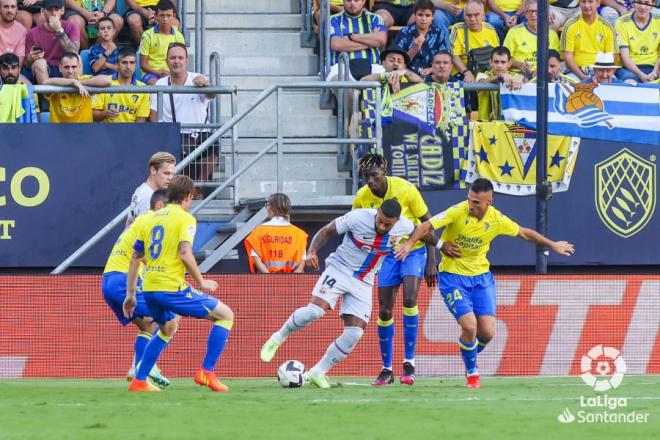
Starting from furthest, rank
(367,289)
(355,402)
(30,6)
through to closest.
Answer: (30,6) → (367,289) → (355,402)

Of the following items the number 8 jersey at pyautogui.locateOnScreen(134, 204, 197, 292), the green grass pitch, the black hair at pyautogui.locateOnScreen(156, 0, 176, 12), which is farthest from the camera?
the black hair at pyautogui.locateOnScreen(156, 0, 176, 12)

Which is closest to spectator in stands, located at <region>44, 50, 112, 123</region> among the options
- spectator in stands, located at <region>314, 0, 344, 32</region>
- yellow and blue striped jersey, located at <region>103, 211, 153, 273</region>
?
spectator in stands, located at <region>314, 0, 344, 32</region>

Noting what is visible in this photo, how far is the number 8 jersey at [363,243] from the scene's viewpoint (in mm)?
13195

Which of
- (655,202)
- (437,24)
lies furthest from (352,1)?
(655,202)

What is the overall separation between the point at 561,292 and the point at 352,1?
4833mm

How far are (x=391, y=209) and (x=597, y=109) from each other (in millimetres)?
5646

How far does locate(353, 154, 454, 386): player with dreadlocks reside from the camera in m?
13.9

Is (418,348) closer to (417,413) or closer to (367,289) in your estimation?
(367,289)

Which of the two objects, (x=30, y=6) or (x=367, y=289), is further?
(x=30, y=6)

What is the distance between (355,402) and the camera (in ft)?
37.4

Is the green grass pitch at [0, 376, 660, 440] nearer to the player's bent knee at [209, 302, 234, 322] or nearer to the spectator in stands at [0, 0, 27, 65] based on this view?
the player's bent knee at [209, 302, 234, 322]

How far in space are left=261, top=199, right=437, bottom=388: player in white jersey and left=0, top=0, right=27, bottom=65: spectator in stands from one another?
20.1ft

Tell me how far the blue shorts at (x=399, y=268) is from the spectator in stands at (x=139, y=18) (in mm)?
5855

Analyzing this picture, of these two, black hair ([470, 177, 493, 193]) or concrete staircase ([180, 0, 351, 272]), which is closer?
black hair ([470, 177, 493, 193])
